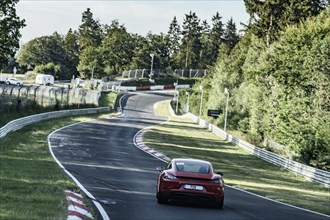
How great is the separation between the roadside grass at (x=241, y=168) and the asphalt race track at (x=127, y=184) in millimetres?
1809

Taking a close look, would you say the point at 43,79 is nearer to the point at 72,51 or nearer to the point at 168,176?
the point at 72,51

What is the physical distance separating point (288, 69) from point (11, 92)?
22.5m

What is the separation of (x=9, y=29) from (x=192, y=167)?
34.5m

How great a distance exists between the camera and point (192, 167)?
Result: 15500 millimetres

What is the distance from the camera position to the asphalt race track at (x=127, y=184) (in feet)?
45.5

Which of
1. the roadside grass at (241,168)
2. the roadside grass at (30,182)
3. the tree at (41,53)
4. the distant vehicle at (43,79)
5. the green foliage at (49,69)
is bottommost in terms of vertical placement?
the roadside grass at (241,168)

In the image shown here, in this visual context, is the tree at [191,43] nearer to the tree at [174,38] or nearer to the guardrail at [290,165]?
the tree at [174,38]

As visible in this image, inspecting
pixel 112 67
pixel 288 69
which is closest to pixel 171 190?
pixel 288 69

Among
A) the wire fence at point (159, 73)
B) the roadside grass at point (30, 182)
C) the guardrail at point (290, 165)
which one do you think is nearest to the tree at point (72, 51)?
the wire fence at point (159, 73)

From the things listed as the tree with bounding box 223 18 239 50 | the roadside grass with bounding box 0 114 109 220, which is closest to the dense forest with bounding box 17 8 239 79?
the tree with bounding box 223 18 239 50

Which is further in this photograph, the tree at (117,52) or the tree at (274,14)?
the tree at (117,52)

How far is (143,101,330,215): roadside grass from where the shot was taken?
2083cm

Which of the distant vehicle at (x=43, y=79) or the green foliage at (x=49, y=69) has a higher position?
the green foliage at (x=49, y=69)

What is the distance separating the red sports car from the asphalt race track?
0.33m
